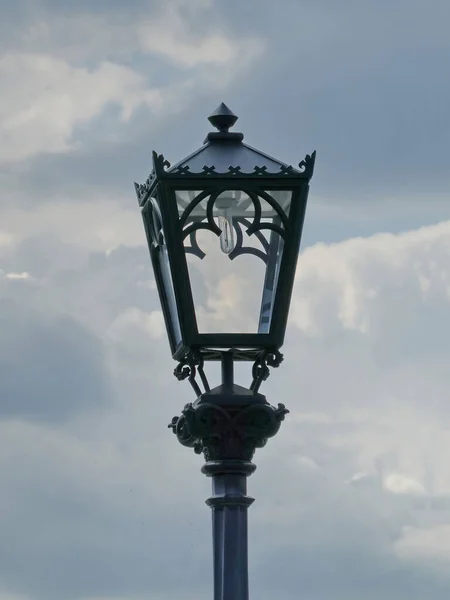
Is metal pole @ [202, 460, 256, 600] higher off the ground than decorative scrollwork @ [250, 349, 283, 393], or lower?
lower

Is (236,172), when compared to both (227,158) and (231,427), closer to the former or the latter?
(227,158)

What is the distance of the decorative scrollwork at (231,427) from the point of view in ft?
38.9

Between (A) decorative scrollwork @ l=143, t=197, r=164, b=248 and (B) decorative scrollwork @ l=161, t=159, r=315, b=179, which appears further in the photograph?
(A) decorative scrollwork @ l=143, t=197, r=164, b=248

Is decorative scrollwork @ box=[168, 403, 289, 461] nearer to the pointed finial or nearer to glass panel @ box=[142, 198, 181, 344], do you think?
glass panel @ box=[142, 198, 181, 344]

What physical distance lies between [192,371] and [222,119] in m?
1.87

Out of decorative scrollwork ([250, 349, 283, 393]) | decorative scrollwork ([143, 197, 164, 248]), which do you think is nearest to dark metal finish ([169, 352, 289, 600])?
decorative scrollwork ([250, 349, 283, 393])

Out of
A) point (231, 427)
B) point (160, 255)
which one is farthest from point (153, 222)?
point (231, 427)

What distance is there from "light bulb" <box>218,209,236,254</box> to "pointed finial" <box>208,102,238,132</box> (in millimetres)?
895

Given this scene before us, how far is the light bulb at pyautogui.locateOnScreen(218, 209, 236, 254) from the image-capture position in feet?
38.1

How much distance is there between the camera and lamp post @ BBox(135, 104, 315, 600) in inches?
454

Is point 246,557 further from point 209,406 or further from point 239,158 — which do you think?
point 239,158

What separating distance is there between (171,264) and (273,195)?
0.86 metres

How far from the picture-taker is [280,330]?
11.7m

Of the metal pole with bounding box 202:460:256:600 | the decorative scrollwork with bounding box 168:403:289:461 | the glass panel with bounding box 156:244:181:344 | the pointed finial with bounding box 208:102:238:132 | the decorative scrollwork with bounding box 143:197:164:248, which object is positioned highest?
the pointed finial with bounding box 208:102:238:132
